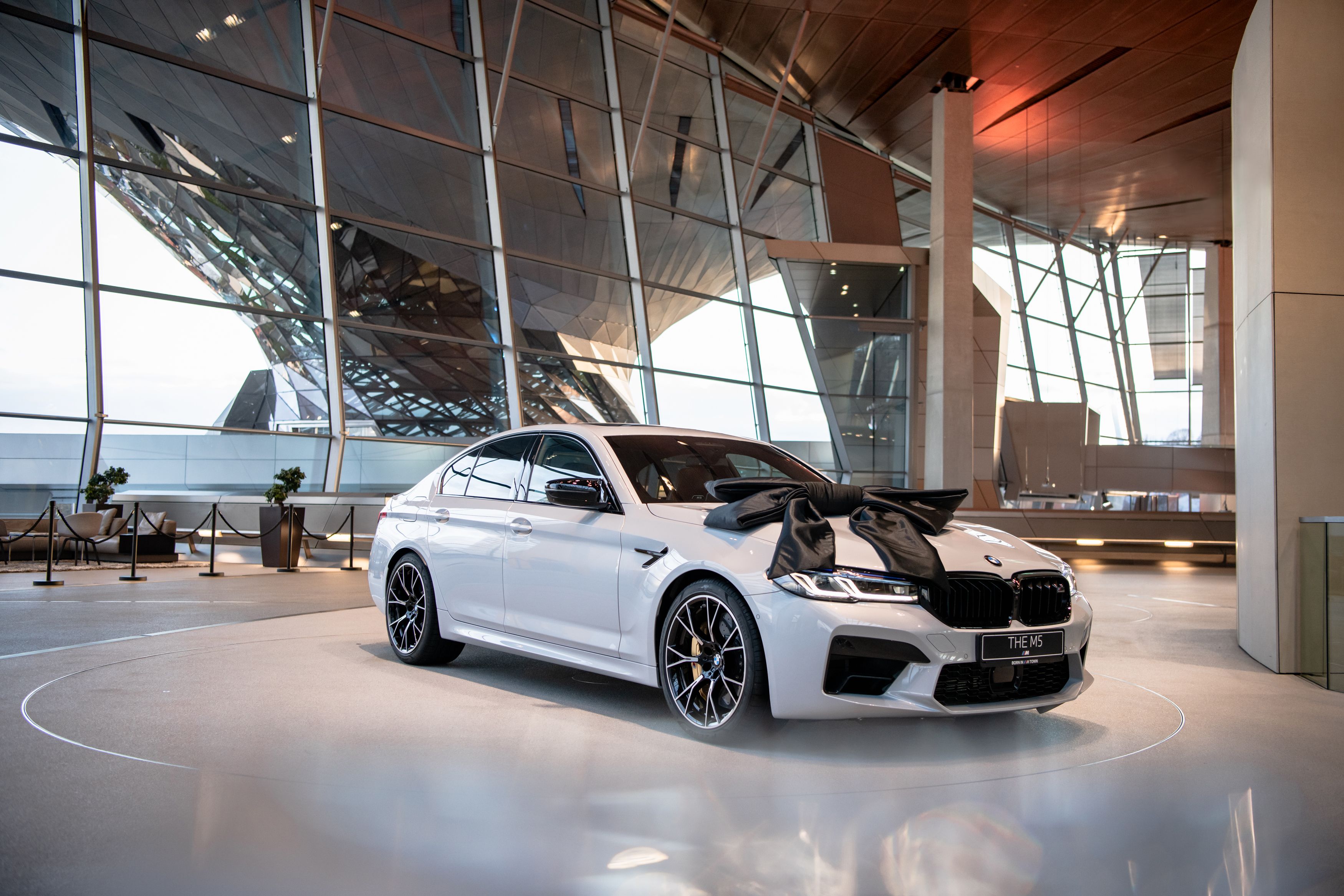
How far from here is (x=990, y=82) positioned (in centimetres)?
2006

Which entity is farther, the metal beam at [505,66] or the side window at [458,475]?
the metal beam at [505,66]

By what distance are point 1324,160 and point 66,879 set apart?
297 inches

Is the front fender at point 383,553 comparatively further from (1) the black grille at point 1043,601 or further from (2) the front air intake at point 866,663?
(1) the black grille at point 1043,601

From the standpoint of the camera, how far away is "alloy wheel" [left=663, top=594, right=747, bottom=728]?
162 inches

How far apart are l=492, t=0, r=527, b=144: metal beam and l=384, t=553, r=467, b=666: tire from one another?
13.8 metres

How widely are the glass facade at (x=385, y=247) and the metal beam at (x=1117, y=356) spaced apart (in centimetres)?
1086

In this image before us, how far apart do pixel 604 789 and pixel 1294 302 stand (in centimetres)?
550

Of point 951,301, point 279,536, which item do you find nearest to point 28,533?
point 279,536

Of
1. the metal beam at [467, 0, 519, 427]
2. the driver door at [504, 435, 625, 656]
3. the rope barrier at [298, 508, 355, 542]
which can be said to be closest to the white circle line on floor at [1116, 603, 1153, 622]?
the driver door at [504, 435, 625, 656]

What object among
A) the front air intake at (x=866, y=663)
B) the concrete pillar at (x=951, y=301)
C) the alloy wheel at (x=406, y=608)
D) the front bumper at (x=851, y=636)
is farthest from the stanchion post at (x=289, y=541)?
the concrete pillar at (x=951, y=301)

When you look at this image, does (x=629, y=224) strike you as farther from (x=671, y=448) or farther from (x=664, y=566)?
(x=664, y=566)

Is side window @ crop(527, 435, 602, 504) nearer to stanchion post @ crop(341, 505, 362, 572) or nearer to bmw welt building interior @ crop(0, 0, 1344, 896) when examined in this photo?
bmw welt building interior @ crop(0, 0, 1344, 896)

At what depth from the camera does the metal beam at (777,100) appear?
18.4 metres

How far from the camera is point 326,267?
16125 millimetres
